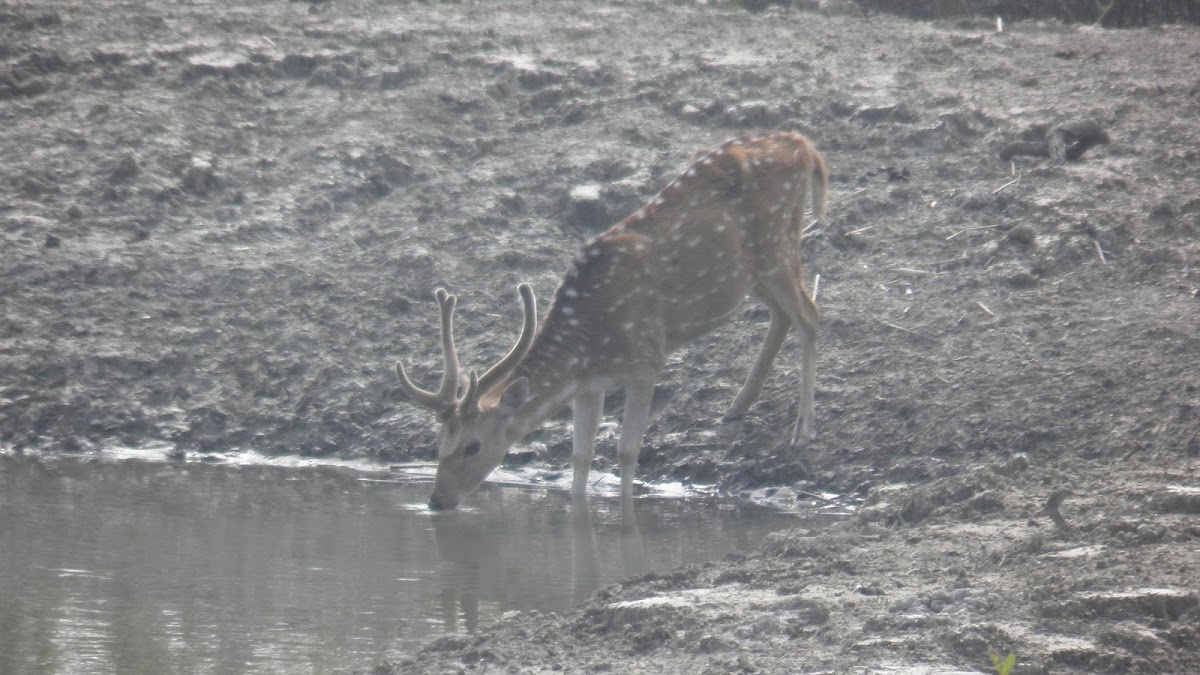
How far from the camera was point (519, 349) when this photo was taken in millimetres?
9461

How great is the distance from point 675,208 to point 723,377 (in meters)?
1.37

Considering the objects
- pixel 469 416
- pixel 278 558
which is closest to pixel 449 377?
pixel 469 416

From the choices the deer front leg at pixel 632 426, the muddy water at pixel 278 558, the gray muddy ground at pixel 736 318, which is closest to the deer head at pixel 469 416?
the muddy water at pixel 278 558

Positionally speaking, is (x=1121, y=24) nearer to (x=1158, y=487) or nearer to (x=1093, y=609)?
(x=1158, y=487)

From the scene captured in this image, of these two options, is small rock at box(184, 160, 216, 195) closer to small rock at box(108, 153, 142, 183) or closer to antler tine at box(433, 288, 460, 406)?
small rock at box(108, 153, 142, 183)

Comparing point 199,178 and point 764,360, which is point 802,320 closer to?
point 764,360

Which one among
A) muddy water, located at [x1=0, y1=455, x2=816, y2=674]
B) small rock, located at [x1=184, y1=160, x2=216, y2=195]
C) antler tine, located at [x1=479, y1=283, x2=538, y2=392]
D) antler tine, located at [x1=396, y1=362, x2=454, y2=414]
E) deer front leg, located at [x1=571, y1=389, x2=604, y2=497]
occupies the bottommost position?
muddy water, located at [x1=0, y1=455, x2=816, y2=674]

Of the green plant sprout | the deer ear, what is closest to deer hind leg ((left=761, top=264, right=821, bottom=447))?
the deer ear

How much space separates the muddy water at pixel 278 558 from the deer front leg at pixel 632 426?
0.21 meters

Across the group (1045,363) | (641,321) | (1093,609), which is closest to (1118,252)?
(1045,363)

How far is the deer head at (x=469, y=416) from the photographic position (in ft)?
30.0

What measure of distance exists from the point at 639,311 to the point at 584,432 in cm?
75

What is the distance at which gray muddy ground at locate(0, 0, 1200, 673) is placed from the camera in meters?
6.35

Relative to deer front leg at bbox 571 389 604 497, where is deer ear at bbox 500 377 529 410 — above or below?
above
